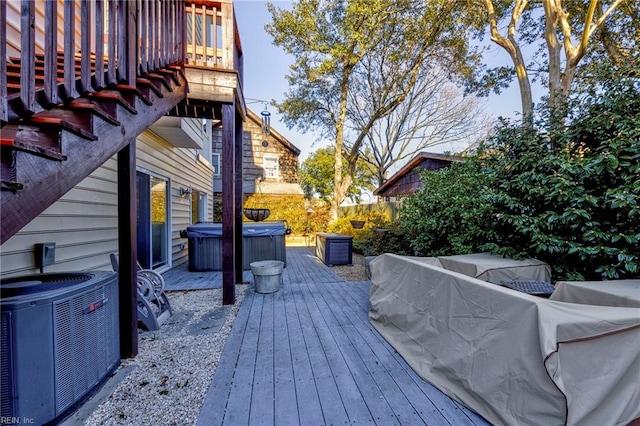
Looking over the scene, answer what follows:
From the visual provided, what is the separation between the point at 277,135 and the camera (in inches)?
525

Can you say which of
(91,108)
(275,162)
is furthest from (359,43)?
(91,108)

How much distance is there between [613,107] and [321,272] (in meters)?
4.97

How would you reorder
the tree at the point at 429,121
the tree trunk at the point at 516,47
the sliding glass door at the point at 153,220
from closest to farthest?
the sliding glass door at the point at 153,220 → the tree trunk at the point at 516,47 → the tree at the point at 429,121

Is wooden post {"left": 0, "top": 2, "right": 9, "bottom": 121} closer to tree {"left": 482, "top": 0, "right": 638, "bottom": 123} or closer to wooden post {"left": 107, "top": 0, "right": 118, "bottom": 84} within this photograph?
wooden post {"left": 107, "top": 0, "right": 118, "bottom": 84}

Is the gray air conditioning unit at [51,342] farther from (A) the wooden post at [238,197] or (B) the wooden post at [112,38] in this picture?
(A) the wooden post at [238,197]

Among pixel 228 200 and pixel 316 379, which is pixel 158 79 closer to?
pixel 228 200

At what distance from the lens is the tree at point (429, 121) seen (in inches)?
533

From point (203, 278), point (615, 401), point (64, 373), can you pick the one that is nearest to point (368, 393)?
point (615, 401)

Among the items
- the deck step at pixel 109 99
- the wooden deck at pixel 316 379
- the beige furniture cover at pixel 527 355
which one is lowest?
the wooden deck at pixel 316 379

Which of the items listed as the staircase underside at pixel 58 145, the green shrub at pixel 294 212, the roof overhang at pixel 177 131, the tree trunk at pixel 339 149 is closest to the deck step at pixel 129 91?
the staircase underside at pixel 58 145

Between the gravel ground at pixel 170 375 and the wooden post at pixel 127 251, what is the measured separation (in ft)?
0.72

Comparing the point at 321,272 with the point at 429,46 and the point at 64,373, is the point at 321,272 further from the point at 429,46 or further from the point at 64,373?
the point at 429,46

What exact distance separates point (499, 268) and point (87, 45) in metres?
3.66

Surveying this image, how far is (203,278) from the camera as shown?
536 centimetres
